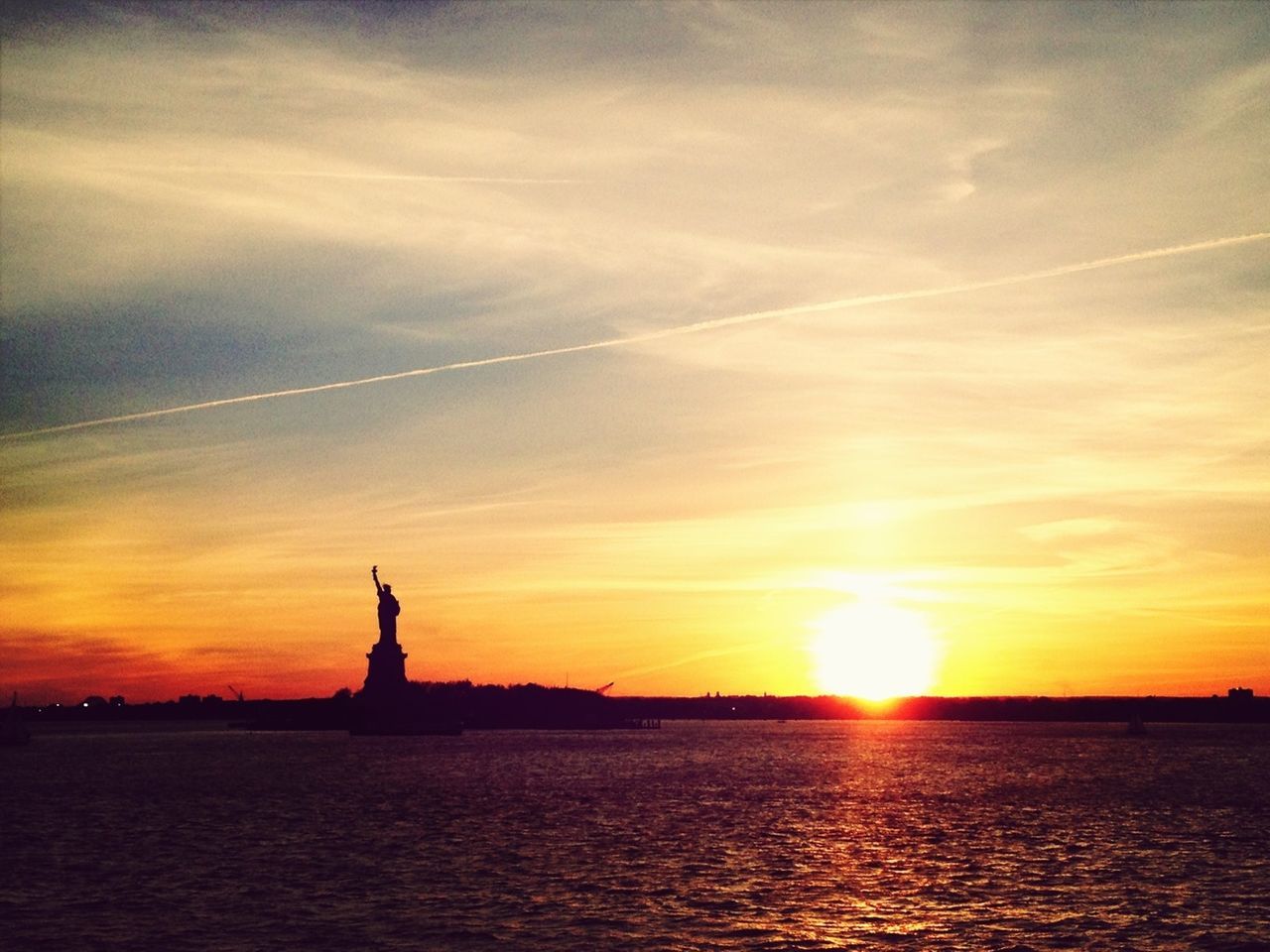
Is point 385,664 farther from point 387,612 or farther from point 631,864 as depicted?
point 631,864

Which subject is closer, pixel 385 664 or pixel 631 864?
pixel 631 864

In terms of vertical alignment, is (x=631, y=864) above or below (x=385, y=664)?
below

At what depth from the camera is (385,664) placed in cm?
18238

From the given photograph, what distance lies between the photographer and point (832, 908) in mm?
45875

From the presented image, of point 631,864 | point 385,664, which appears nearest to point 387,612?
point 385,664

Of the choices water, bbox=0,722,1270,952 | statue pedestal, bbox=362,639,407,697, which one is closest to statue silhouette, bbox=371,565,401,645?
statue pedestal, bbox=362,639,407,697

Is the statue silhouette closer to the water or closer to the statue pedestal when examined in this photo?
the statue pedestal

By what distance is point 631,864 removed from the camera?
186 feet

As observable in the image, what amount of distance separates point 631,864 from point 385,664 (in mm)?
130332

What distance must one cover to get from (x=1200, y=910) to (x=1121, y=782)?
253 feet

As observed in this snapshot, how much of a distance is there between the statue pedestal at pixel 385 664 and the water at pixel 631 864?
6384 centimetres

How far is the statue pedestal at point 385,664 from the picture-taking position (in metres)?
182

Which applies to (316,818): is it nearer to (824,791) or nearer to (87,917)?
(87,917)

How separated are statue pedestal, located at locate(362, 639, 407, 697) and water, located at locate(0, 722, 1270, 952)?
6384 centimetres
